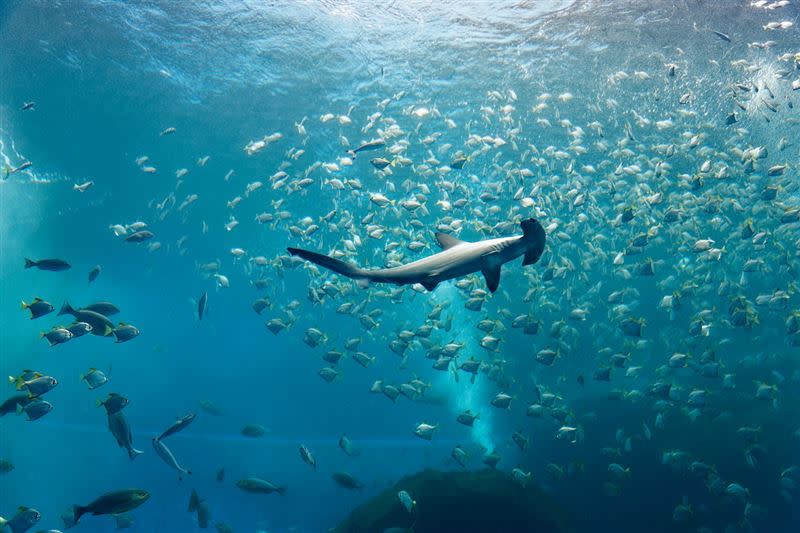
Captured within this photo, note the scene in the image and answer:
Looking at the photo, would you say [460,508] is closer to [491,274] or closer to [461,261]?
[491,274]

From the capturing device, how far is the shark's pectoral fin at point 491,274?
3445mm

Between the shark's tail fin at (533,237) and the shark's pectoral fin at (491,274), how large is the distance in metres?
0.22

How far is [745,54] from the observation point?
1498cm

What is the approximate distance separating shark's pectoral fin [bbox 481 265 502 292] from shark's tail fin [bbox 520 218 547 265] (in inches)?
8.8

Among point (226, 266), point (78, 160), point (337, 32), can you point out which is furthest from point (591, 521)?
point (226, 266)

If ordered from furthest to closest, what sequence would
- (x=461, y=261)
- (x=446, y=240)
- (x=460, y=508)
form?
(x=460, y=508) < (x=446, y=240) < (x=461, y=261)

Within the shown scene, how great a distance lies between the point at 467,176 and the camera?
21938 mm

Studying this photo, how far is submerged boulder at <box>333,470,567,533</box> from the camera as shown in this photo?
415 inches

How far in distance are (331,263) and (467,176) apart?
1974 cm

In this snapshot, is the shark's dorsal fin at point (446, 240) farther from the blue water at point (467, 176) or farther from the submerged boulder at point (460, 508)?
the submerged boulder at point (460, 508)

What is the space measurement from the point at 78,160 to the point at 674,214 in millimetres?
24797

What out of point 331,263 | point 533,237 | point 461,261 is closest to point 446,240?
point 461,261

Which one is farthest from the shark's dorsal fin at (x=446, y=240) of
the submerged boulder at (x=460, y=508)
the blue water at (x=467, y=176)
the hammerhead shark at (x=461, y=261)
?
the submerged boulder at (x=460, y=508)

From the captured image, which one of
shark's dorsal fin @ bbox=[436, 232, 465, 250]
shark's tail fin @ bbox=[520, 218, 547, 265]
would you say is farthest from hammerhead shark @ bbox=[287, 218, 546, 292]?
shark's dorsal fin @ bbox=[436, 232, 465, 250]
